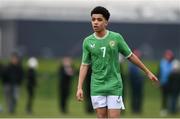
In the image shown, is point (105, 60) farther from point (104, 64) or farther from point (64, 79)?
point (64, 79)

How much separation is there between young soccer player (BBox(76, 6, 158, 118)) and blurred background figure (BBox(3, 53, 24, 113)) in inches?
593

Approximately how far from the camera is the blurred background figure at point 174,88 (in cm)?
3130

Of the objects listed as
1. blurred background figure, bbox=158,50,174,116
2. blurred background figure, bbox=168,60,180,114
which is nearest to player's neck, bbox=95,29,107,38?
blurred background figure, bbox=158,50,174,116

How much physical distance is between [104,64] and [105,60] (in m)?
0.06

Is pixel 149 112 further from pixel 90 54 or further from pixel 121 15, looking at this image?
pixel 121 15

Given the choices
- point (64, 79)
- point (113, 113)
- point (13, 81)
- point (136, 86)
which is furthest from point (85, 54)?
point (64, 79)

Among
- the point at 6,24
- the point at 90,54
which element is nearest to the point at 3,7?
the point at 6,24

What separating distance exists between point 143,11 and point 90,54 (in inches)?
1632

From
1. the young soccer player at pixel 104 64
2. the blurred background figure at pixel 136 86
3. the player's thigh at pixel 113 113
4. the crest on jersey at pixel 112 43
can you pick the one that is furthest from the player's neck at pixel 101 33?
the blurred background figure at pixel 136 86

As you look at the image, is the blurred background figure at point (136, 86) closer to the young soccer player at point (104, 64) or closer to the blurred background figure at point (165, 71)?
the blurred background figure at point (165, 71)

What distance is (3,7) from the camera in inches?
2302

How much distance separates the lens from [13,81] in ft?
99.9

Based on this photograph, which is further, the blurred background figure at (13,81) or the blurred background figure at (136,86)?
the blurred background figure at (136,86)

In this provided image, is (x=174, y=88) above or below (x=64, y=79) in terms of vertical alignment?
below
